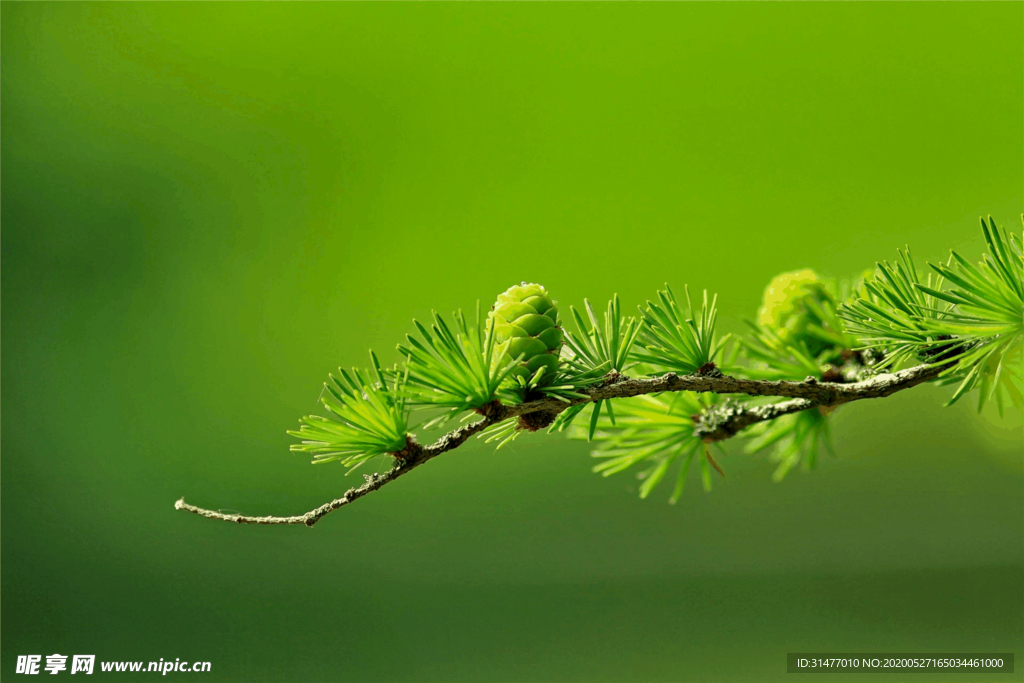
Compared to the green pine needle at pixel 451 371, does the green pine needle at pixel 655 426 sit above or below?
above

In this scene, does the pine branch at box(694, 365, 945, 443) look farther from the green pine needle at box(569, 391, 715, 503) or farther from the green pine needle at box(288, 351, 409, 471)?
the green pine needle at box(288, 351, 409, 471)

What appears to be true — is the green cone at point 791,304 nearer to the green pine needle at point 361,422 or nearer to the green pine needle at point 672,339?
the green pine needle at point 672,339

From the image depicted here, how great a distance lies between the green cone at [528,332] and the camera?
246mm

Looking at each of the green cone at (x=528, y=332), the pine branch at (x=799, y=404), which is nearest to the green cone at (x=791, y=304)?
the pine branch at (x=799, y=404)

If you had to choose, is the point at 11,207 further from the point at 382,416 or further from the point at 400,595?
the point at 382,416

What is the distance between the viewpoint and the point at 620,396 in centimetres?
24

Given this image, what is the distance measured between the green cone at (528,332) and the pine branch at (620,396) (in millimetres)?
15

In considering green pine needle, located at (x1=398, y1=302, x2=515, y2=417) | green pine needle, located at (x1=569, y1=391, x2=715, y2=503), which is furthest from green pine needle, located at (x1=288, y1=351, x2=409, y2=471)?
green pine needle, located at (x1=569, y1=391, x2=715, y2=503)

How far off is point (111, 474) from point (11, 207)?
1.96ft

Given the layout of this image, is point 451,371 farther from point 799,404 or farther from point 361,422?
point 799,404

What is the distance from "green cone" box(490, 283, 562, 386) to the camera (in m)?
0.25

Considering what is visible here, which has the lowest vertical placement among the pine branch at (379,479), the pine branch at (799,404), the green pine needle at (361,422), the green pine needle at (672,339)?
the pine branch at (379,479)

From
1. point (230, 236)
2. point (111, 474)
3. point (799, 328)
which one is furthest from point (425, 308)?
point (799, 328)

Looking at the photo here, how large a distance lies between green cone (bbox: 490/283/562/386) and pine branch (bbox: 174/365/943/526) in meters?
0.01
